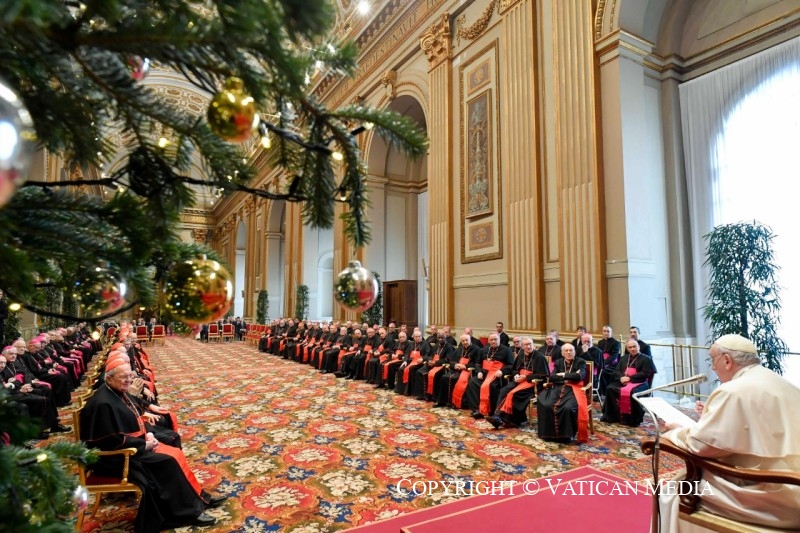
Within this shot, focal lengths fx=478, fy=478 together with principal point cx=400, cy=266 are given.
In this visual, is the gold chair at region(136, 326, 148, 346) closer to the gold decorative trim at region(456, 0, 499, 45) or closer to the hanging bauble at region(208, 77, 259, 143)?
the gold decorative trim at region(456, 0, 499, 45)

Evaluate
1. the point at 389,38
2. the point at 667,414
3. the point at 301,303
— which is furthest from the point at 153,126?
the point at 301,303

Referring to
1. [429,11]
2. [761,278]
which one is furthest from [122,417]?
[429,11]

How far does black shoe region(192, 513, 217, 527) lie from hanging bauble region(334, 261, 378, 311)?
8.80 ft

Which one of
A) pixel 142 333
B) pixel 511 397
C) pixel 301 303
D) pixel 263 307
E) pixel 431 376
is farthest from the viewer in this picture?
pixel 263 307

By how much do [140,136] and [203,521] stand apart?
315cm

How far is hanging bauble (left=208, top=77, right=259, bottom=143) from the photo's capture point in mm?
948

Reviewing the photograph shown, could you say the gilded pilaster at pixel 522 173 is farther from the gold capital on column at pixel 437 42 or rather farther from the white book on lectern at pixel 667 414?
the white book on lectern at pixel 667 414

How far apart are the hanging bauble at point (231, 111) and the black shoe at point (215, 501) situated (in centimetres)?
348

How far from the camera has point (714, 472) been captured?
7.55 feet

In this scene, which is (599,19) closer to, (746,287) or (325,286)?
(746,287)

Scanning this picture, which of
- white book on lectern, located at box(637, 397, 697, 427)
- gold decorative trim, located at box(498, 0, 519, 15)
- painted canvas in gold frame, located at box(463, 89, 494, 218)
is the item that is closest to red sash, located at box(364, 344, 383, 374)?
painted canvas in gold frame, located at box(463, 89, 494, 218)

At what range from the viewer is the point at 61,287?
3.70 ft

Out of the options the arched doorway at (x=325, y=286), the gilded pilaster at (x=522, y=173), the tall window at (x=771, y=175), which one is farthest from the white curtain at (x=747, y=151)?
the arched doorway at (x=325, y=286)

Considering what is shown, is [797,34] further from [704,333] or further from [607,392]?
[607,392]
